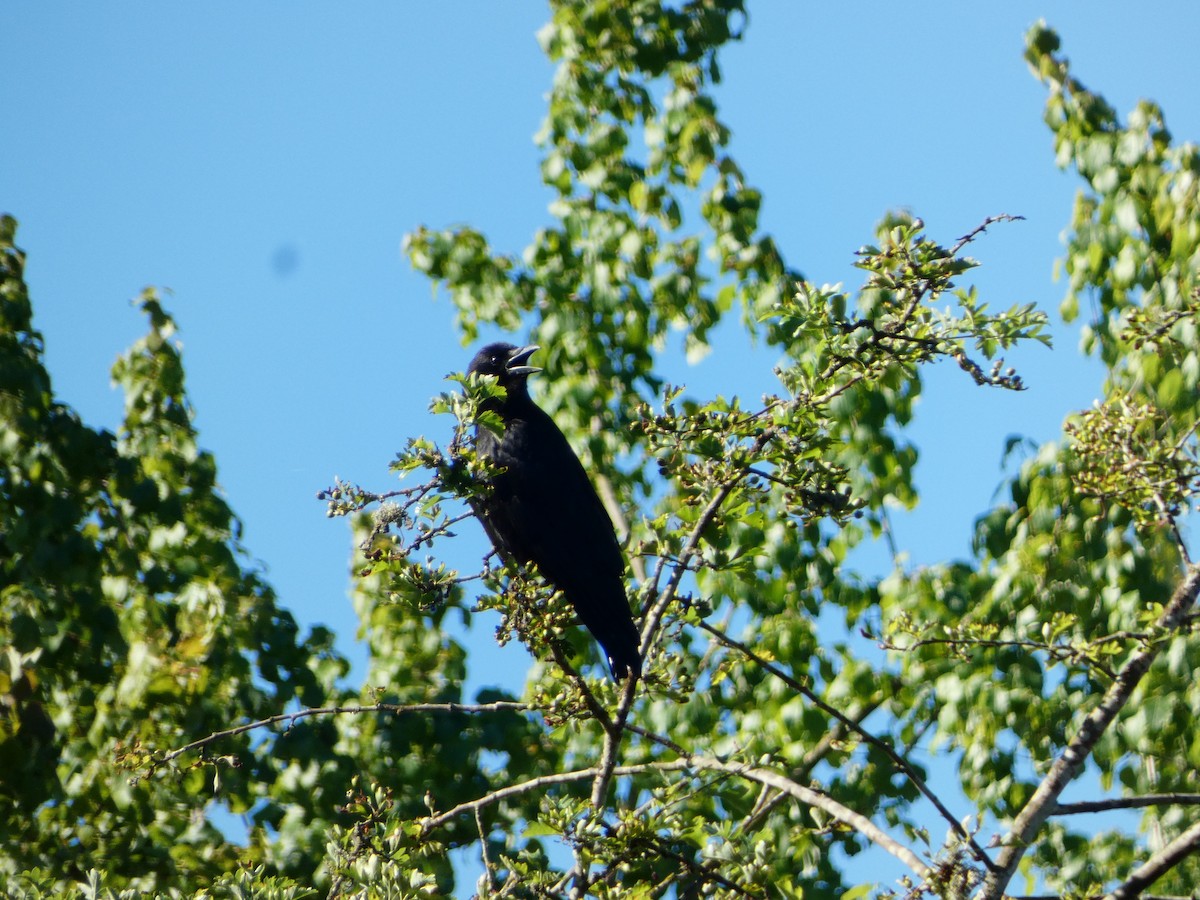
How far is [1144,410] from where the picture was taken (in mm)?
2889

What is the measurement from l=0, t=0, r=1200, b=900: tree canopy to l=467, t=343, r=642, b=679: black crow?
8.3 inches

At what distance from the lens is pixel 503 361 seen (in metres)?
5.06

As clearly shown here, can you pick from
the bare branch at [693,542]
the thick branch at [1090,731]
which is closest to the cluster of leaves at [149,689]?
the bare branch at [693,542]

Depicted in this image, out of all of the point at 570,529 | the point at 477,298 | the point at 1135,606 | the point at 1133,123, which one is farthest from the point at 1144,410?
the point at 477,298

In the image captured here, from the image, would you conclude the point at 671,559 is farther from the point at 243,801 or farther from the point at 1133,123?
the point at 243,801

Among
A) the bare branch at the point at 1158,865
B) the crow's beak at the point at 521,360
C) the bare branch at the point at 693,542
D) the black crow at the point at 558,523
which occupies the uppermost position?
the crow's beak at the point at 521,360

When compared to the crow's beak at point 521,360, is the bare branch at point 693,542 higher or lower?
lower

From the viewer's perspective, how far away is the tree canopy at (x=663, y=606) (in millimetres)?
2707

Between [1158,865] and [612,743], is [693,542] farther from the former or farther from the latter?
[1158,865]

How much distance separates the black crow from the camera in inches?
157

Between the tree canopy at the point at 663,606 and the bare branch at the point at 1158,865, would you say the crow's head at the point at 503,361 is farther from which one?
the bare branch at the point at 1158,865

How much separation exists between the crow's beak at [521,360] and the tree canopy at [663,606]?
0.23 metres

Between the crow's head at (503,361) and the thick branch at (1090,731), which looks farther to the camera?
the crow's head at (503,361)

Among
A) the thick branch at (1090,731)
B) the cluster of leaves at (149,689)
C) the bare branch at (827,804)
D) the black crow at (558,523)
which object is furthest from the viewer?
the cluster of leaves at (149,689)
